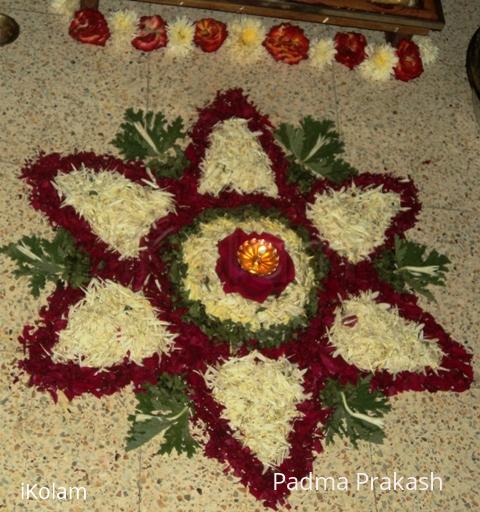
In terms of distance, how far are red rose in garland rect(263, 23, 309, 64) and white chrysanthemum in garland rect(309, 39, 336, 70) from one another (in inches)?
2.1

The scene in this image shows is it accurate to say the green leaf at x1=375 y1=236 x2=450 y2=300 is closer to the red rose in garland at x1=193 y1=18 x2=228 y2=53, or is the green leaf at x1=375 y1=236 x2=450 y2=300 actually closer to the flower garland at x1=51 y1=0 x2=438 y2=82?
the flower garland at x1=51 y1=0 x2=438 y2=82

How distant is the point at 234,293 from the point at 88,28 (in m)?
1.29

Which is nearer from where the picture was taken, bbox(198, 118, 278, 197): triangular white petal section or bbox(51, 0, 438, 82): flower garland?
bbox(198, 118, 278, 197): triangular white petal section

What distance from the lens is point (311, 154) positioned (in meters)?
2.37

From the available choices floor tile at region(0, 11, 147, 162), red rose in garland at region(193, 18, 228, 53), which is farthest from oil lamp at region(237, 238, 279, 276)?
red rose in garland at region(193, 18, 228, 53)

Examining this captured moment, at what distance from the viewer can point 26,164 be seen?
2186 millimetres

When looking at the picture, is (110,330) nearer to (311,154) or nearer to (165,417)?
(165,417)

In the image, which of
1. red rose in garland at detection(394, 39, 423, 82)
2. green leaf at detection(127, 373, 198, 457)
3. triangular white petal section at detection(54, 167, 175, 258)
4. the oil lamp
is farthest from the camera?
red rose in garland at detection(394, 39, 423, 82)

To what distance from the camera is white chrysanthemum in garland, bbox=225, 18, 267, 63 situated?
2.71 meters

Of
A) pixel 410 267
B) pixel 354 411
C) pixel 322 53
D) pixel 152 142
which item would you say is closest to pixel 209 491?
pixel 354 411

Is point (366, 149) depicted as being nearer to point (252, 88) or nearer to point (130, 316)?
point (252, 88)

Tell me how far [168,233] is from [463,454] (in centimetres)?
117

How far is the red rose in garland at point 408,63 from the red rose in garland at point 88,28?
123cm

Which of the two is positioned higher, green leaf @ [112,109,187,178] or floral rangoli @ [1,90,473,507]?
green leaf @ [112,109,187,178]
